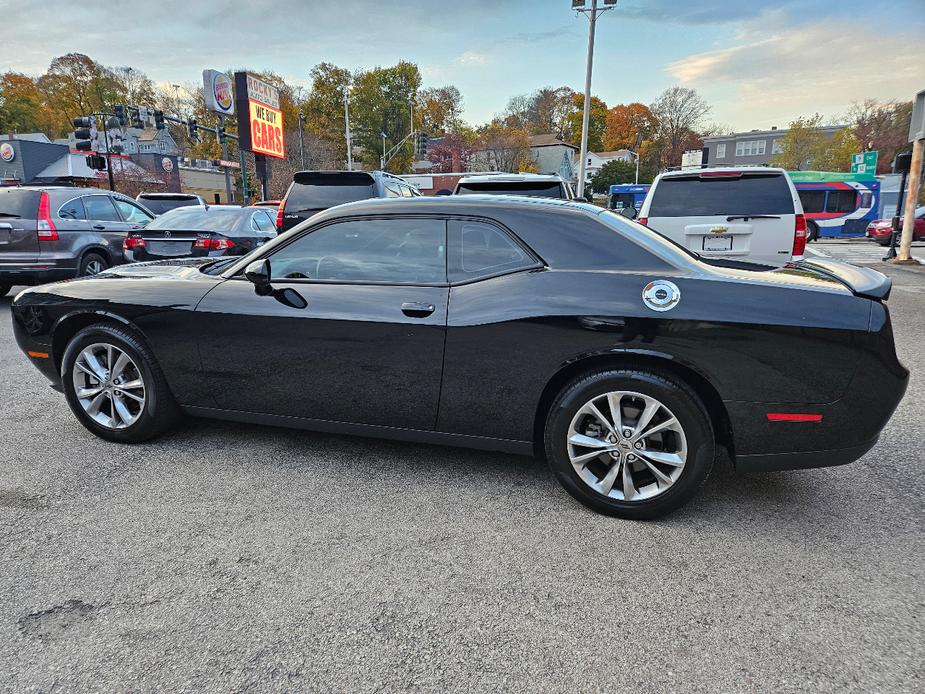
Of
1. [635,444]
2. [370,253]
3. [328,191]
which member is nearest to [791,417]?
[635,444]

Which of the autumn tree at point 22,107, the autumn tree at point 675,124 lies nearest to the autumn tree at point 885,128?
the autumn tree at point 675,124

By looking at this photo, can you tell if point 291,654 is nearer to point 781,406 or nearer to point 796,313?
point 781,406

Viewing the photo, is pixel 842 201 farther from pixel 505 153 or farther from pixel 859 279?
pixel 505 153

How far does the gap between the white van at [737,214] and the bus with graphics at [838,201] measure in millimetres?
24806

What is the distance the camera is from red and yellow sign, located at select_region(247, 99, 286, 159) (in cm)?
2933

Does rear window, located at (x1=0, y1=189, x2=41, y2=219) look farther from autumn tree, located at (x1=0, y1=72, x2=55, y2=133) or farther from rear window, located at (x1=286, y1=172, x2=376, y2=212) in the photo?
autumn tree, located at (x1=0, y1=72, x2=55, y2=133)

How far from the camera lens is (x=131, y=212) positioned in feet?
33.5

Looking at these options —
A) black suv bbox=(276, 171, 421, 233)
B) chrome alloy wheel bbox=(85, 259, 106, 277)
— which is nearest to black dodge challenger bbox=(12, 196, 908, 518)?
black suv bbox=(276, 171, 421, 233)

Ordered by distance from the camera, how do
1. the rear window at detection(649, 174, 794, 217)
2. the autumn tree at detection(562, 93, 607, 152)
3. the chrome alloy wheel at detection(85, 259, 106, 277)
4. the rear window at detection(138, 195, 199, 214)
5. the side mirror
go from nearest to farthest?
the side mirror → the rear window at detection(649, 174, 794, 217) → the chrome alloy wheel at detection(85, 259, 106, 277) → the rear window at detection(138, 195, 199, 214) → the autumn tree at detection(562, 93, 607, 152)

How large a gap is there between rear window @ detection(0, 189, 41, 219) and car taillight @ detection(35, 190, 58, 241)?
6cm

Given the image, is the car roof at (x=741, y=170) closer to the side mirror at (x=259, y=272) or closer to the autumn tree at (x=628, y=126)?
the side mirror at (x=259, y=272)

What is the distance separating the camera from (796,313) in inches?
100

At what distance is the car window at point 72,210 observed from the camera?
28.3ft

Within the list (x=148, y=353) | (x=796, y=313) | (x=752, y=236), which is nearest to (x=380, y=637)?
(x=796, y=313)
